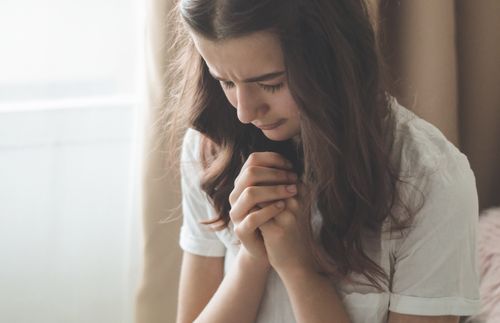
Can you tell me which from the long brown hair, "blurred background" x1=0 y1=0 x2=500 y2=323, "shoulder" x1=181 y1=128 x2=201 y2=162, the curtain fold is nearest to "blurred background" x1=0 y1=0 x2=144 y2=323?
"blurred background" x1=0 y1=0 x2=500 y2=323

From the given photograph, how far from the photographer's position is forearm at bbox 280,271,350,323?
37.4 inches

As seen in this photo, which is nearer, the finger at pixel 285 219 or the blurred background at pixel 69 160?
the finger at pixel 285 219

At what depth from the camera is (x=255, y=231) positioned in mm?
965

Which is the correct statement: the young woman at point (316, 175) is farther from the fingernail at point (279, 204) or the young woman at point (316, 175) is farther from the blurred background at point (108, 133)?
the blurred background at point (108, 133)

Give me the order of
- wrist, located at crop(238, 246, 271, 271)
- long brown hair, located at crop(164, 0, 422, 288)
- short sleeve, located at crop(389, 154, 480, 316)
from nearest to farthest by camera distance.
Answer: long brown hair, located at crop(164, 0, 422, 288), short sleeve, located at crop(389, 154, 480, 316), wrist, located at crop(238, 246, 271, 271)

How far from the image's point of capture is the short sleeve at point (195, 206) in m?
1.11

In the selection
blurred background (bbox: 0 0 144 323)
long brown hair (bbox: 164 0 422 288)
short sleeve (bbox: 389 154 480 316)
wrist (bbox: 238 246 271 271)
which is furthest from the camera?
blurred background (bbox: 0 0 144 323)

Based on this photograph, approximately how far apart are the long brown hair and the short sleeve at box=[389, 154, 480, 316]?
3 cm

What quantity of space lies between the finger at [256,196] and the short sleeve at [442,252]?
185mm

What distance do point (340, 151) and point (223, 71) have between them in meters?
0.19

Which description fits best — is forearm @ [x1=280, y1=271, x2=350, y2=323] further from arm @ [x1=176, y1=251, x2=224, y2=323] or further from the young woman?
arm @ [x1=176, y1=251, x2=224, y2=323]

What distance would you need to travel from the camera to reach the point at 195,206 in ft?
3.73

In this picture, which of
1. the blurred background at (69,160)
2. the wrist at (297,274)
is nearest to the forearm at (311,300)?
the wrist at (297,274)

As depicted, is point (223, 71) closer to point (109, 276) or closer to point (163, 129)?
point (163, 129)
